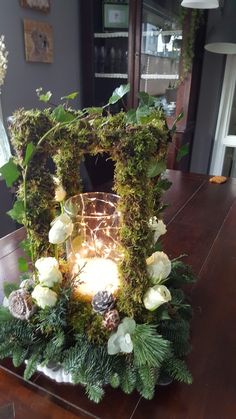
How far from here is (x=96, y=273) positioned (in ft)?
2.17

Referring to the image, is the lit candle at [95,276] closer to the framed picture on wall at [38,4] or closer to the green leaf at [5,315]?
the green leaf at [5,315]

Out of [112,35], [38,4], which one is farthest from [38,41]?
[112,35]

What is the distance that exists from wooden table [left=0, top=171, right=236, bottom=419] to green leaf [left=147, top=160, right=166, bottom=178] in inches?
15.6

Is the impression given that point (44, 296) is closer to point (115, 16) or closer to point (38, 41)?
point (38, 41)

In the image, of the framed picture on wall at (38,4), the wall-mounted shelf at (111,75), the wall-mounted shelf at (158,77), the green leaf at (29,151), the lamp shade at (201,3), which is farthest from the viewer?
the wall-mounted shelf at (111,75)

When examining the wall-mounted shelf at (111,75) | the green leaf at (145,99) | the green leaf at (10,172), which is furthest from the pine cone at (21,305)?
the wall-mounted shelf at (111,75)

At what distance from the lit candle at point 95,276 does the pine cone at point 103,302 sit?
1.2 inches

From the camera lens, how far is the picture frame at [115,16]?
2648 millimetres

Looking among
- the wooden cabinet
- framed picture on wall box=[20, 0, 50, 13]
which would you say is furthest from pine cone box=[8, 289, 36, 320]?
framed picture on wall box=[20, 0, 50, 13]

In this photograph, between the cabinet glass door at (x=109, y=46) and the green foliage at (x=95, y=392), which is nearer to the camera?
the green foliage at (x=95, y=392)

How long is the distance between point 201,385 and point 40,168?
0.51 metres

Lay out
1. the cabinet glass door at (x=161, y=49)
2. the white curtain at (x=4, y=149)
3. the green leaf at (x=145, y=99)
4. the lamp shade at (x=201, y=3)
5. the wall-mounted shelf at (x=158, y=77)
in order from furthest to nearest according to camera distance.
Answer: the wall-mounted shelf at (x=158, y=77) → the cabinet glass door at (x=161, y=49) → the white curtain at (x=4, y=149) → the lamp shade at (x=201, y=3) → the green leaf at (x=145, y=99)

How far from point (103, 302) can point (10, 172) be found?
11.6 inches

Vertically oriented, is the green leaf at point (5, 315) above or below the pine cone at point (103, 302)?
below
